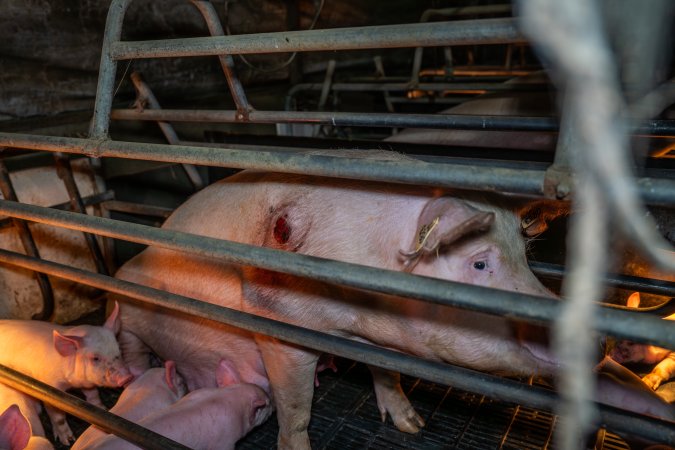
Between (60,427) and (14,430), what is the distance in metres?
0.61

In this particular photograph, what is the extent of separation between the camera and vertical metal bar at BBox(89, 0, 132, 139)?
1.79 m

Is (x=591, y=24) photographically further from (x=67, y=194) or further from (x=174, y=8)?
(x=174, y=8)

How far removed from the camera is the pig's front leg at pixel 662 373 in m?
2.83

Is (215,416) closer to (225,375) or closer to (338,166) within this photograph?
(225,375)

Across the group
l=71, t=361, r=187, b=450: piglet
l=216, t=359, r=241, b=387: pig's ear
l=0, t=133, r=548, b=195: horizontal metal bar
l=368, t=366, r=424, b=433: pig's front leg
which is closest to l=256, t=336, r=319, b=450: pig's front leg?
l=216, t=359, r=241, b=387: pig's ear

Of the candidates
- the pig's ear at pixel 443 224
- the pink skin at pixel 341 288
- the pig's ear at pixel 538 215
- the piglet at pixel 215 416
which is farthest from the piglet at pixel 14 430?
the pig's ear at pixel 538 215

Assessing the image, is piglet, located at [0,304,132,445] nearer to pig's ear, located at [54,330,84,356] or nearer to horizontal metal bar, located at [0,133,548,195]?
pig's ear, located at [54,330,84,356]

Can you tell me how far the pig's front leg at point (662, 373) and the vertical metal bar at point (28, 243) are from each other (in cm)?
339

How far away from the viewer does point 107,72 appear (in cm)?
182

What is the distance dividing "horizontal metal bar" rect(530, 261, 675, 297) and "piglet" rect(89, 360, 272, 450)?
4.76 feet

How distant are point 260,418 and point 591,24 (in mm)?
2400

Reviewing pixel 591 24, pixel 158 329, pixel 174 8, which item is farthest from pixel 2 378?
pixel 174 8

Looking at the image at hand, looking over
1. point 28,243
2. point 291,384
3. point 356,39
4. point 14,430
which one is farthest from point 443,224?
point 28,243

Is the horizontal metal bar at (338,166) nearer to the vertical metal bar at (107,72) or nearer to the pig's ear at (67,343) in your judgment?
the vertical metal bar at (107,72)
